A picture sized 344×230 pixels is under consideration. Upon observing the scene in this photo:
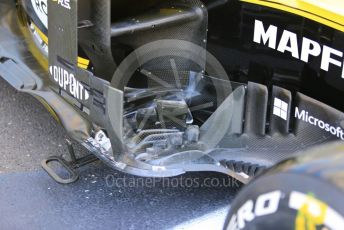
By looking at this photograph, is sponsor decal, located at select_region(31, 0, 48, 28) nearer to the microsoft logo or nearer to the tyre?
the microsoft logo

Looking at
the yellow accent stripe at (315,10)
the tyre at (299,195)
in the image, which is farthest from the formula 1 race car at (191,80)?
the tyre at (299,195)

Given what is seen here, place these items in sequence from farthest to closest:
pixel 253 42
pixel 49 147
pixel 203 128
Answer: pixel 49 147 < pixel 203 128 < pixel 253 42

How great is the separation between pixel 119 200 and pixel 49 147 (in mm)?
696

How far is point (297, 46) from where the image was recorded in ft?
8.13

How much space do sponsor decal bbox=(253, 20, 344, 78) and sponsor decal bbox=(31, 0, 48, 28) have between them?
128cm

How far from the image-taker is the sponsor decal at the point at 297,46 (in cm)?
235

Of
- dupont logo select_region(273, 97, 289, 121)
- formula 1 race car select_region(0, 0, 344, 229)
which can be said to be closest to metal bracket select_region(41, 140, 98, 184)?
formula 1 race car select_region(0, 0, 344, 229)

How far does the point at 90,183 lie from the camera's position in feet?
10.4

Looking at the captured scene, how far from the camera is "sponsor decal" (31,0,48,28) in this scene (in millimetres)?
3342

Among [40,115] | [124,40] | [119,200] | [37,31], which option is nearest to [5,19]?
[37,31]

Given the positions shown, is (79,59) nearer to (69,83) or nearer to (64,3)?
(69,83)

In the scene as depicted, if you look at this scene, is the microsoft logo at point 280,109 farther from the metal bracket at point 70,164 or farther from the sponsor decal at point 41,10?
the sponsor decal at point 41,10

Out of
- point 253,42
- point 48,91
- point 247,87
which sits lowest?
point 48,91

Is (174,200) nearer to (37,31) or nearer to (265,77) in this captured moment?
(265,77)
